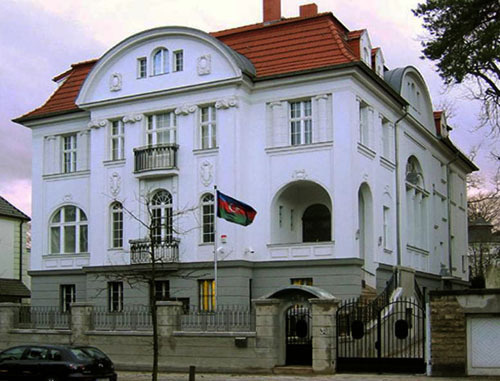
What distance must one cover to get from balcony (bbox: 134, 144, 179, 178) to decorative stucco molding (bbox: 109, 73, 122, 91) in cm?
310

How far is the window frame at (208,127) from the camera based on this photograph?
3512 cm

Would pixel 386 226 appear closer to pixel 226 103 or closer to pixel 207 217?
pixel 207 217

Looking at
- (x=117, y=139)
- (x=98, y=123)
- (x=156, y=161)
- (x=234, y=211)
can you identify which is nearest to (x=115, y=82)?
(x=98, y=123)

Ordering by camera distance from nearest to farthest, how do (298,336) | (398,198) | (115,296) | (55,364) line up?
(55,364) → (298,336) → (115,296) → (398,198)

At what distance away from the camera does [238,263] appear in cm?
3344

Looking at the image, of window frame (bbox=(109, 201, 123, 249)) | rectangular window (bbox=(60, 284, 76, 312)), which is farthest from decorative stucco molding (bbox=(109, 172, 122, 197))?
rectangular window (bbox=(60, 284, 76, 312))

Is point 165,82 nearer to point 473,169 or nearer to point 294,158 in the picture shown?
point 294,158

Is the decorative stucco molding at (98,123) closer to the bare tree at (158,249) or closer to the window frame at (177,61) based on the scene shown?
the bare tree at (158,249)

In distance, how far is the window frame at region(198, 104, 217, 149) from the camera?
35.1 metres

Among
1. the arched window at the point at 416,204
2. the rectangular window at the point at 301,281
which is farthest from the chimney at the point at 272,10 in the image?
the rectangular window at the point at 301,281

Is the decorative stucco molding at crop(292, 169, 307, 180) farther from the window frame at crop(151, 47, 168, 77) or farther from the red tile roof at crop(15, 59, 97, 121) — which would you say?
the red tile roof at crop(15, 59, 97, 121)

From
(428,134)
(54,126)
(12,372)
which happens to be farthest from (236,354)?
(428,134)

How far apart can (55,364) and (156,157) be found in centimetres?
1566

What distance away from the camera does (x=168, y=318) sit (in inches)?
1097
